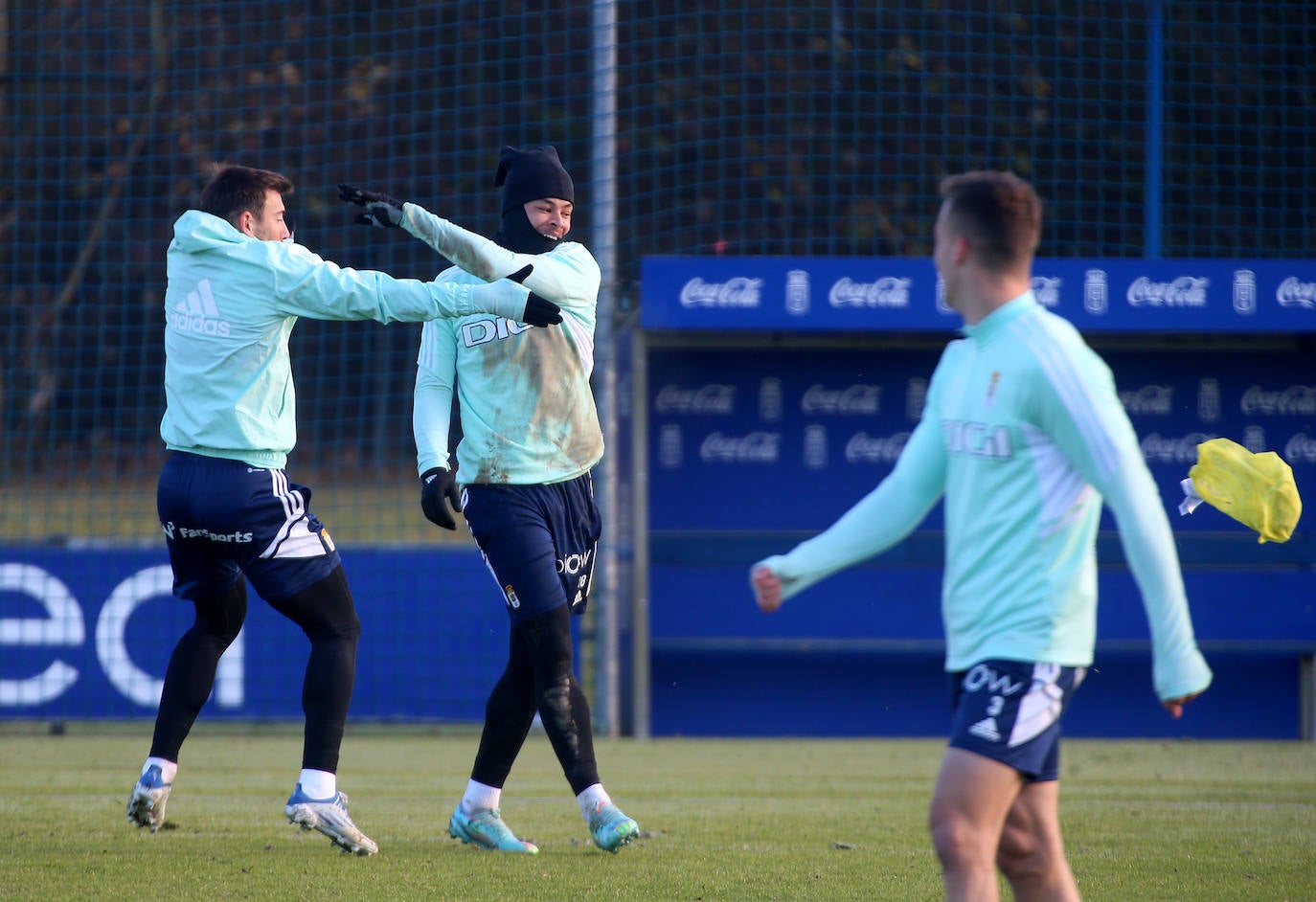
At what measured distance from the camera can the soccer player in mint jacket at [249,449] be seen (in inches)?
182

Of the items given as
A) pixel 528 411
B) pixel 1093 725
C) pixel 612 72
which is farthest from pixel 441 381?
pixel 1093 725

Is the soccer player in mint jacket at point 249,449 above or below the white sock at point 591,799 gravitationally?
above

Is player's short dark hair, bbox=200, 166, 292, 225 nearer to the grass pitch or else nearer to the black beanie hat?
the black beanie hat

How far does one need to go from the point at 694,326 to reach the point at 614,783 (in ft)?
8.28

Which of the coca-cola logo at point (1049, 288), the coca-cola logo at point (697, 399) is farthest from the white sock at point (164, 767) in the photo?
the coca-cola logo at point (1049, 288)

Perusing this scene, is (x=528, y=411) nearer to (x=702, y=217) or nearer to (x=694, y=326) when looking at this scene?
(x=694, y=326)

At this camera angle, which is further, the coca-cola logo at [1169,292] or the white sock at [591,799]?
the coca-cola logo at [1169,292]

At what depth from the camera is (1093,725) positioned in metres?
8.72

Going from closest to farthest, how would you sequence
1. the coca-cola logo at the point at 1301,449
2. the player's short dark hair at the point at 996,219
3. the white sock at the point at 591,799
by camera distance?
the player's short dark hair at the point at 996,219
the white sock at the point at 591,799
the coca-cola logo at the point at 1301,449

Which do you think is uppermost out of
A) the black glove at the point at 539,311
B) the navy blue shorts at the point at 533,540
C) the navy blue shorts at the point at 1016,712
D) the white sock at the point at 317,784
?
the black glove at the point at 539,311

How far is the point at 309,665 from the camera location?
4.88 metres

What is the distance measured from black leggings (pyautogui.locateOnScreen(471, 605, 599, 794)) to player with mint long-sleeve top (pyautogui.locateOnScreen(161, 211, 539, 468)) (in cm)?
94

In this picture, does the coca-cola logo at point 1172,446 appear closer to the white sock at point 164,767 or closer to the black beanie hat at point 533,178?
the black beanie hat at point 533,178

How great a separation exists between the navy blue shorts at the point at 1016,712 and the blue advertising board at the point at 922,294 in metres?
5.33
